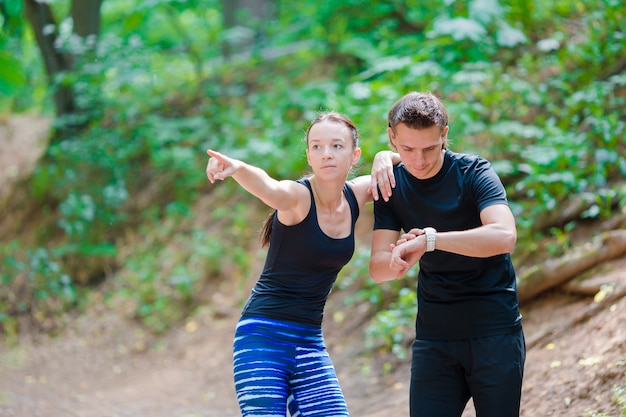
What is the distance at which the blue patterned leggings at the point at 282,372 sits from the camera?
3.23 metres

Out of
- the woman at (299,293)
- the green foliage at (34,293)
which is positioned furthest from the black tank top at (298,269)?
the green foliage at (34,293)

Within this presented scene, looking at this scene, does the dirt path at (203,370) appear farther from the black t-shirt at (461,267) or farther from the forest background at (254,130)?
the black t-shirt at (461,267)

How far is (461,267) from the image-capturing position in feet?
10.3

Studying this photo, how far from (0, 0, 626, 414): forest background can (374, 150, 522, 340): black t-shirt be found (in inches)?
55.3

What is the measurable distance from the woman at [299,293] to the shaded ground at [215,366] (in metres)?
1.81

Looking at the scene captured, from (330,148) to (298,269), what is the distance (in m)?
0.60

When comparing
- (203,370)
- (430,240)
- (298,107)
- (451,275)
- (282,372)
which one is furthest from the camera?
(298,107)

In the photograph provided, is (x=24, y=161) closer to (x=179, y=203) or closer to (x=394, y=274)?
(x=179, y=203)

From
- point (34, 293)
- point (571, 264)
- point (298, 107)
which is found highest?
point (298, 107)

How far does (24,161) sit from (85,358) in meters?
5.04

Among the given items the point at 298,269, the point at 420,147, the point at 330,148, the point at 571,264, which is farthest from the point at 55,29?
the point at 420,147

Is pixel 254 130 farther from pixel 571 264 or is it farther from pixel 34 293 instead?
pixel 571 264

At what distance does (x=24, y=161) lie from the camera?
40.7 ft

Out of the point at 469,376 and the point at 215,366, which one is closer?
the point at 469,376
